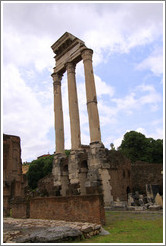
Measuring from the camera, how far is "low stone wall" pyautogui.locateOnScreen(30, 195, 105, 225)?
805cm

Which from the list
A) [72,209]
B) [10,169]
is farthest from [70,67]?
[72,209]

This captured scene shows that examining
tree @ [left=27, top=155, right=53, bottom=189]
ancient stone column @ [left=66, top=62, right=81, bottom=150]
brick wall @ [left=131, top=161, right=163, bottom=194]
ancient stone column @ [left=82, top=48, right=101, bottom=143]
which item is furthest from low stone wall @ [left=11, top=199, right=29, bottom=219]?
tree @ [left=27, top=155, right=53, bottom=189]

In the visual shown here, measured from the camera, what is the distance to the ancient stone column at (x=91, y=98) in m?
17.6

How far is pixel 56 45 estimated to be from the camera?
23.0 m

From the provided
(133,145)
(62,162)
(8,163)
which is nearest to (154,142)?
(133,145)

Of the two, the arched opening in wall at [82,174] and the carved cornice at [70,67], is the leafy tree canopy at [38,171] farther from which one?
the arched opening in wall at [82,174]

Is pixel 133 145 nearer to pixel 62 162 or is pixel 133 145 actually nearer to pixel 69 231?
pixel 62 162

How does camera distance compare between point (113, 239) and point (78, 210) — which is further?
point (78, 210)

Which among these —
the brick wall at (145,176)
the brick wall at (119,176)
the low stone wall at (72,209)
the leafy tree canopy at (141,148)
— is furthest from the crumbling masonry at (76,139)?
the leafy tree canopy at (141,148)

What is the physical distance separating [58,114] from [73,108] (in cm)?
213

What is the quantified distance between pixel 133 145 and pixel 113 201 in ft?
77.5

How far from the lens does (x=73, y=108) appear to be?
67.1 ft

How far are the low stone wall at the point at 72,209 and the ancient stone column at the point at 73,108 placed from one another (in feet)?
28.5

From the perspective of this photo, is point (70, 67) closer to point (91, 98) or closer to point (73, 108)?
point (73, 108)
